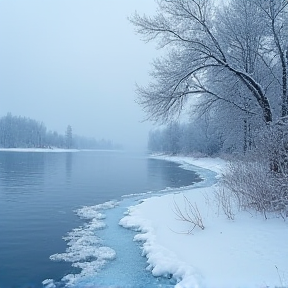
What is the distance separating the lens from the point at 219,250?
295 inches

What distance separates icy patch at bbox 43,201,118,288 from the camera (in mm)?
7074

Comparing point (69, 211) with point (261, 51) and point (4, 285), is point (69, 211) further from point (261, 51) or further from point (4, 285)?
point (261, 51)

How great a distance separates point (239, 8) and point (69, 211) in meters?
12.2

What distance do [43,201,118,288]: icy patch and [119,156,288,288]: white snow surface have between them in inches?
45.1

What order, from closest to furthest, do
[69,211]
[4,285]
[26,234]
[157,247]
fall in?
[4,285] < [157,247] < [26,234] < [69,211]

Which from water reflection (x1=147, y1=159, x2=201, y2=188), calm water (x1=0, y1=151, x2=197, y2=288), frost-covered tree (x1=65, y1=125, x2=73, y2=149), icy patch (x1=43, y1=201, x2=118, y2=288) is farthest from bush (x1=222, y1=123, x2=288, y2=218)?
frost-covered tree (x1=65, y1=125, x2=73, y2=149)

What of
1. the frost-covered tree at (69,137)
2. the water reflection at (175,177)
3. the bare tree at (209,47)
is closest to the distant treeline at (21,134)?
the frost-covered tree at (69,137)

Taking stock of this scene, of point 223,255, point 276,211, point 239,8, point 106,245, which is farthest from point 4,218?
point 239,8

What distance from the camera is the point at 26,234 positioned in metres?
10.4

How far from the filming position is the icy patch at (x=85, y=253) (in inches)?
279

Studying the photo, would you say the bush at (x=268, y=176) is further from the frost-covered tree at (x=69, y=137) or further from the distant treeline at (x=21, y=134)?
the frost-covered tree at (x=69, y=137)

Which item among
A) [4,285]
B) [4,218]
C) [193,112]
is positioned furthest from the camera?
[193,112]

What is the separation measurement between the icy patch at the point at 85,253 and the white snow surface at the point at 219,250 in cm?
115

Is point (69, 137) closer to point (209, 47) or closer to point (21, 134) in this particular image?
point (21, 134)
